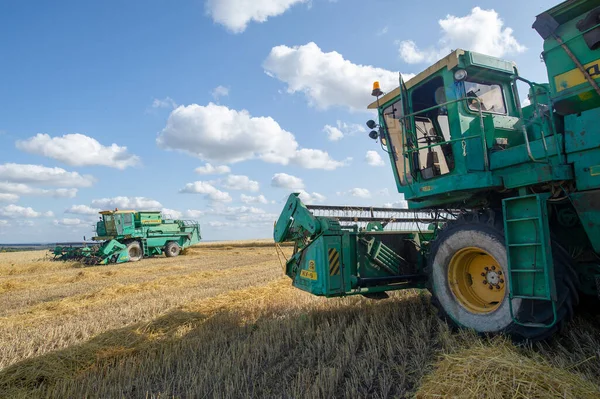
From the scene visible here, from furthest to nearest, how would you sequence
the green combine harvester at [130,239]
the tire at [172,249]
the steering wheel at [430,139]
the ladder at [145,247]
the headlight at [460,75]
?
the tire at [172,249] < the ladder at [145,247] < the green combine harvester at [130,239] < the steering wheel at [430,139] < the headlight at [460,75]

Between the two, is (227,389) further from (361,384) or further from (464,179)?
(464,179)

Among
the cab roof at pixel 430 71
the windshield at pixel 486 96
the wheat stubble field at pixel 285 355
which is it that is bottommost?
the wheat stubble field at pixel 285 355

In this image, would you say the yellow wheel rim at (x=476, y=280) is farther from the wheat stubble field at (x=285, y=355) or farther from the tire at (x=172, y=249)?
the tire at (x=172, y=249)

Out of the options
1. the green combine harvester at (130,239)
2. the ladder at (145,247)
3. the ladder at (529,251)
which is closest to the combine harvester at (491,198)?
the ladder at (529,251)

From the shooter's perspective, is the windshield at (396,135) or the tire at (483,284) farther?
the windshield at (396,135)

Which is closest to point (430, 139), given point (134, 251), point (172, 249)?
point (134, 251)

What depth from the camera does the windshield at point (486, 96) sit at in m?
4.19

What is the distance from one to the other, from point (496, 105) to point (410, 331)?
273cm

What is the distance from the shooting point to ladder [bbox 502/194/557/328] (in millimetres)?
2943

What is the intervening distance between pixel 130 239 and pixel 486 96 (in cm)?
2064

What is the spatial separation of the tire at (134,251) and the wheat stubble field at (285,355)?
14.7m

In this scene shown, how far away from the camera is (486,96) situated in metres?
4.38

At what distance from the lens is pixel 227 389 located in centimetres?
306

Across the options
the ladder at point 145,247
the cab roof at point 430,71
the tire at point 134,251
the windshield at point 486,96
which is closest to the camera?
the cab roof at point 430,71
